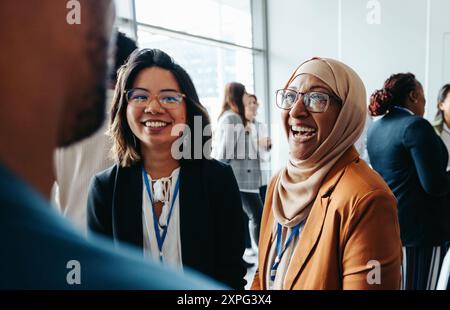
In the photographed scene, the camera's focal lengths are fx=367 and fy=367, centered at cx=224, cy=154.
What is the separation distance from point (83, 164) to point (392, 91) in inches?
31.7

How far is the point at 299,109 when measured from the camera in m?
0.81

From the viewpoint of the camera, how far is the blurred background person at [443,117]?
97cm

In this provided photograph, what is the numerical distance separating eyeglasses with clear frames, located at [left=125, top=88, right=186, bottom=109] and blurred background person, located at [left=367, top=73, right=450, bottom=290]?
1.64 feet

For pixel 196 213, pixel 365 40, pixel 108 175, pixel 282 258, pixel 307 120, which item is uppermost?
pixel 365 40

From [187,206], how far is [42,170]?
35cm

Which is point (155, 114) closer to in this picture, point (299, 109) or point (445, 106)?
point (299, 109)

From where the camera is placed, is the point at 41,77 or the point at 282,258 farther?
the point at 282,258

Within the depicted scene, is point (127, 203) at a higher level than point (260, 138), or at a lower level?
lower

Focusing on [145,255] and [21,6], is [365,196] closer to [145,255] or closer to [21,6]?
[145,255]

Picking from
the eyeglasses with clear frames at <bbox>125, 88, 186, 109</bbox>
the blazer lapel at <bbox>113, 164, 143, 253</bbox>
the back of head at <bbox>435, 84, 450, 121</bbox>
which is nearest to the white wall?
the back of head at <bbox>435, 84, 450, 121</bbox>

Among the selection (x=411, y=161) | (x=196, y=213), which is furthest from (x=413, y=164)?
(x=196, y=213)

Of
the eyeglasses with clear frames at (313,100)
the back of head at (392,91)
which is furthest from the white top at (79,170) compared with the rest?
the back of head at (392,91)

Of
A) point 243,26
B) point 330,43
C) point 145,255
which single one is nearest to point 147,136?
point 145,255

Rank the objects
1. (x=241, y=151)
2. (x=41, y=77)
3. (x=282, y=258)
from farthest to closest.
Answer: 1. (x=241, y=151)
2. (x=282, y=258)
3. (x=41, y=77)
